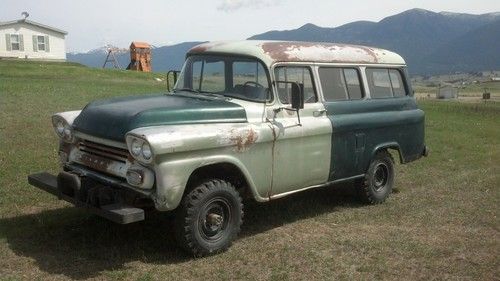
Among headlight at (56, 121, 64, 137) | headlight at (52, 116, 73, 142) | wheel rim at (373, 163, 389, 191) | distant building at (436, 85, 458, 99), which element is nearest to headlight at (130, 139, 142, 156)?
headlight at (52, 116, 73, 142)

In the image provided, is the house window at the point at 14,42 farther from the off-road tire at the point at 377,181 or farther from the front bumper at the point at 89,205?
the off-road tire at the point at 377,181

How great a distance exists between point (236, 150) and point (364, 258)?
1.80 meters

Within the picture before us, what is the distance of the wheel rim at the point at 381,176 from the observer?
7.89 metres

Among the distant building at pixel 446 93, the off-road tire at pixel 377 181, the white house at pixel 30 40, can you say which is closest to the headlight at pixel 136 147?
the off-road tire at pixel 377 181

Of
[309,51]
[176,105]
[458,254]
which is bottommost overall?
[458,254]

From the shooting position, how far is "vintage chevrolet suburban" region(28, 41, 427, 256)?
5.06m

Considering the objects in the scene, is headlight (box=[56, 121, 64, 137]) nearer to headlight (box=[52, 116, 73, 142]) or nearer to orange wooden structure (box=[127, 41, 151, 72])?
Result: headlight (box=[52, 116, 73, 142])

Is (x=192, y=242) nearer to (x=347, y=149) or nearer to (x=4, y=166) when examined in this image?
(x=347, y=149)

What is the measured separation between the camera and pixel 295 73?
6520 mm

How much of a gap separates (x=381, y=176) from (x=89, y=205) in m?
4.56

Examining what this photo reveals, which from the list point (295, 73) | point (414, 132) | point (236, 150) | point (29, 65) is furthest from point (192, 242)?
point (29, 65)

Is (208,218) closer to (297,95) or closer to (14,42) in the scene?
(297,95)

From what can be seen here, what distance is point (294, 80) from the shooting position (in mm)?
6500

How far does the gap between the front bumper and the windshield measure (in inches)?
77.2
